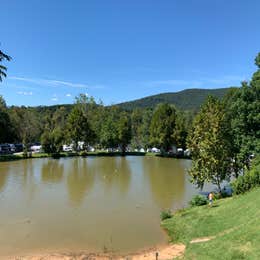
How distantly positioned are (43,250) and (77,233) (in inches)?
93.1

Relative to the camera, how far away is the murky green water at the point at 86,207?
14594mm

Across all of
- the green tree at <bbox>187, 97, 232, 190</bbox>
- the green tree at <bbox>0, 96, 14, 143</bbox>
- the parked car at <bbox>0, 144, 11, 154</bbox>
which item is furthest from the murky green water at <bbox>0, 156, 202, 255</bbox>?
the parked car at <bbox>0, 144, 11, 154</bbox>

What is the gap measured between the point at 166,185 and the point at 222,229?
1541 centimetres

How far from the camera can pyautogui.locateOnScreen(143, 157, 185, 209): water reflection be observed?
22.1 meters

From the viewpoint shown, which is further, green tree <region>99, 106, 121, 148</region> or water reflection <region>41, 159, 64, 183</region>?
green tree <region>99, 106, 121, 148</region>

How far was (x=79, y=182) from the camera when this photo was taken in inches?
1204

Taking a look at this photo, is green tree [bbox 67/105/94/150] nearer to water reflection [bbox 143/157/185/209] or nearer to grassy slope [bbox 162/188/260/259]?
water reflection [bbox 143/157/185/209]

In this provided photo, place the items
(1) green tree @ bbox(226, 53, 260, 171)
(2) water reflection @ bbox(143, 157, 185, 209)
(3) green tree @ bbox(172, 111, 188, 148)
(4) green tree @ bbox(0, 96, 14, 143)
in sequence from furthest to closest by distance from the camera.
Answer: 1. (4) green tree @ bbox(0, 96, 14, 143)
2. (3) green tree @ bbox(172, 111, 188, 148)
3. (2) water reflection @ bbox(143, 157, 185, 209)
4. (1) green tree @ bbox(226, 53, 260, 171)

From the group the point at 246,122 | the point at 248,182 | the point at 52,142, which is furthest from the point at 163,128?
the point at 248,182

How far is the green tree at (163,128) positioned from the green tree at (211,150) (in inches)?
1302

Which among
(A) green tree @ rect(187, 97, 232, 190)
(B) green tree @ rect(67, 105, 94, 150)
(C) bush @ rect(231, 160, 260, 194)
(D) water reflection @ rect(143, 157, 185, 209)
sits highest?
(B) green tree @ rect(67, 105, 94, 150)

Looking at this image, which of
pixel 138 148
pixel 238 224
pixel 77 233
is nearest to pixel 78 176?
pixel 77 233

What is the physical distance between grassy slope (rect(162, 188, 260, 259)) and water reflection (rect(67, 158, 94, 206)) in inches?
374

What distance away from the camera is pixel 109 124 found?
204 feet
